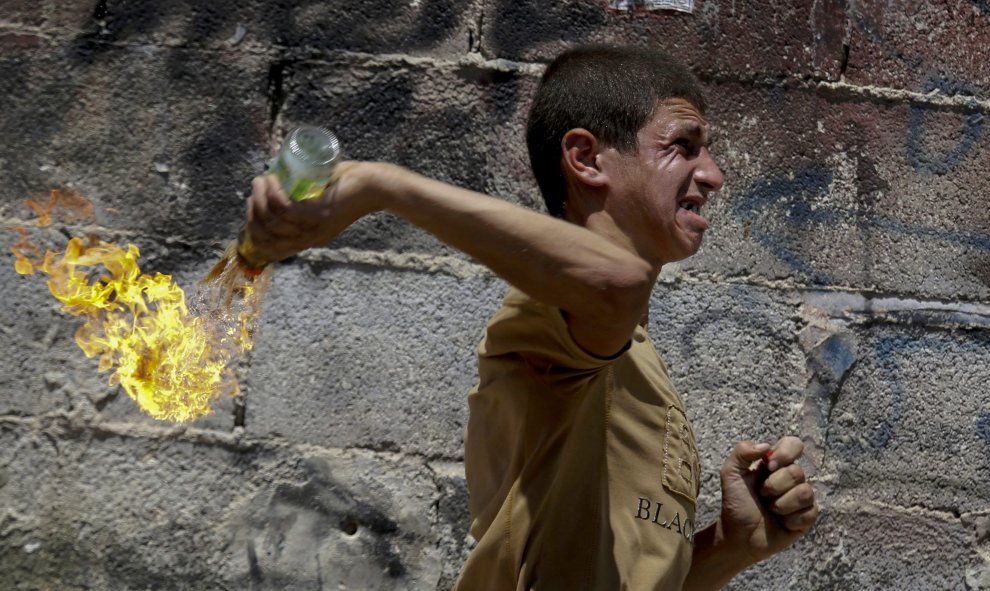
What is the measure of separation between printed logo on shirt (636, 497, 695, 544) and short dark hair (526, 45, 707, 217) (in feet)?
2.01

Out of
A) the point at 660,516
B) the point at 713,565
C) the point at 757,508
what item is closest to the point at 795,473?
the point at 757,508

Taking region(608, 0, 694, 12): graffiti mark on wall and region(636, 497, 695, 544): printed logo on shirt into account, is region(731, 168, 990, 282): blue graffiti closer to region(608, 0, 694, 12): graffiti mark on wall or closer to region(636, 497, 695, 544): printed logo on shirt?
region(608, 0, 694, 12): graffiti mark on wall

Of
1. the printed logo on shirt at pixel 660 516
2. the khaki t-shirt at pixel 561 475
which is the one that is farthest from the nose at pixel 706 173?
the printed logo on shirt at pixel 660 516

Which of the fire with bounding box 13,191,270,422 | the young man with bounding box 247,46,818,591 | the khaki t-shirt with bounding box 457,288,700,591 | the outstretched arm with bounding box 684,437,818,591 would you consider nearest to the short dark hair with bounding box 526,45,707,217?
the young man with bounding box 247,46,818,591

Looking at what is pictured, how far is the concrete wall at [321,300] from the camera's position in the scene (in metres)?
3.47

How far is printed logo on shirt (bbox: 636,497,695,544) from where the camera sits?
2350 millimetres

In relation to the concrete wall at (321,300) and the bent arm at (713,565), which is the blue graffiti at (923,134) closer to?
the concrete wall at (321,300)

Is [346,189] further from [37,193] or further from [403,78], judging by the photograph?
[37,193]

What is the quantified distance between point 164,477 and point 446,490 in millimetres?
802

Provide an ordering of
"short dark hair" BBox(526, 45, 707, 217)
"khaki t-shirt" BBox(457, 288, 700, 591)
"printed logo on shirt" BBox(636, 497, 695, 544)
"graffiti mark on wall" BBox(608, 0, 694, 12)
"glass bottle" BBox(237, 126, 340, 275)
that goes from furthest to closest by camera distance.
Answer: "graffiti mark on wall" BBox(608, 0, 694, 12) < "short dark hair" BBox(526, 45, 707, 217) < "printed logo on shirt" BBox(636, 497, 695, 544) < "khaki t-shirt" BBox(457, 288, 700, 591) < "glass bottle" BBox(237, 126, 340, 275)

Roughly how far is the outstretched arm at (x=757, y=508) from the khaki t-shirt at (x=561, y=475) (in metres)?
0.32

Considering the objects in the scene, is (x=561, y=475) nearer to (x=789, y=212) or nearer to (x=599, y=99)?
(x=599, y=99)

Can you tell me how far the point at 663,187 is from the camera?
2.37 meters

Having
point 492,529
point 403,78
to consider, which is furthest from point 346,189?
point 403,78
